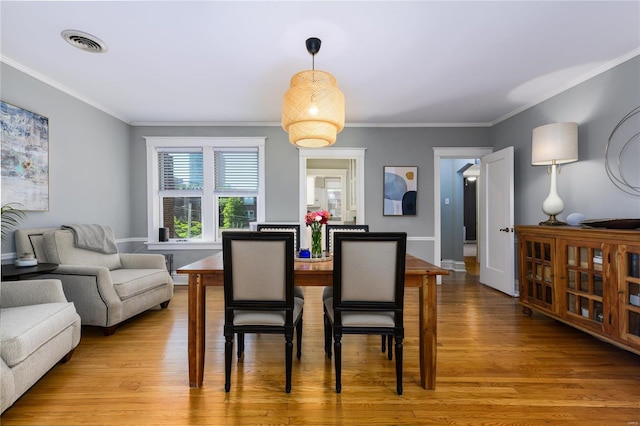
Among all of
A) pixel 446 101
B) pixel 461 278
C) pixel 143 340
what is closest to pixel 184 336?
pixel 143 340

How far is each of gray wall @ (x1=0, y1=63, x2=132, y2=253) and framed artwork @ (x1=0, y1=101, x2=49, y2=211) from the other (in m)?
0.08

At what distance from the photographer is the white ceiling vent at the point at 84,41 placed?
2205 mm

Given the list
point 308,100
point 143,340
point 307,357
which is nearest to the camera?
point 308,100

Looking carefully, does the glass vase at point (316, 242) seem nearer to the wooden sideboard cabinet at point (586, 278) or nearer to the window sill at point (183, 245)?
the wooden sideboard cabinet at point (586, 278)

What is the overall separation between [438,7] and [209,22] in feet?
5.16

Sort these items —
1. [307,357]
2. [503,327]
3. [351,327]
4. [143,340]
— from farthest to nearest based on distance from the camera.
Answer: [503,327] < [143,340] < [307,357] < [351,327]

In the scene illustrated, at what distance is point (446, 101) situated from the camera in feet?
11.7

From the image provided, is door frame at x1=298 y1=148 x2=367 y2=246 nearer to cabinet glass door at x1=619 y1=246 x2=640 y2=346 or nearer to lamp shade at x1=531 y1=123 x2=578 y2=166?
lamp shade at x1=531 y1=123 x2=578 y2=166

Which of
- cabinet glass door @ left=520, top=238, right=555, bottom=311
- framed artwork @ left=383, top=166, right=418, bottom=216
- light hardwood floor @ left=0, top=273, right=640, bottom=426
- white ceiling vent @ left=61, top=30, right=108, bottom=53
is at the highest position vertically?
white ceiling vent @ left=61, top=30, right=108, bottom=53

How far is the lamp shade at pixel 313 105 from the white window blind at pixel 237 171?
244 centimetres

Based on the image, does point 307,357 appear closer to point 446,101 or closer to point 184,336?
point 184,336

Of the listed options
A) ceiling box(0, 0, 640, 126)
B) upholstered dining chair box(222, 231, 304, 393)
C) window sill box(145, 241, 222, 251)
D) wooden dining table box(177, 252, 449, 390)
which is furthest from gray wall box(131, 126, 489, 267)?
upholstered dining chair box(222, 231, 304, 393)

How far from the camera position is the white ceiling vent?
2.21 meters

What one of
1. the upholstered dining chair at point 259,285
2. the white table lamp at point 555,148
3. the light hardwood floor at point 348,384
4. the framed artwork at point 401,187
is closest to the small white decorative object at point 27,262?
the light hardwood floor at point 348,384
